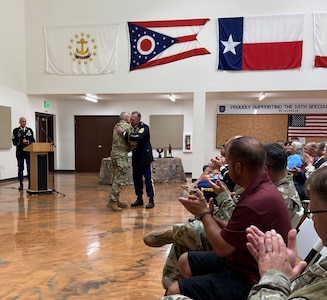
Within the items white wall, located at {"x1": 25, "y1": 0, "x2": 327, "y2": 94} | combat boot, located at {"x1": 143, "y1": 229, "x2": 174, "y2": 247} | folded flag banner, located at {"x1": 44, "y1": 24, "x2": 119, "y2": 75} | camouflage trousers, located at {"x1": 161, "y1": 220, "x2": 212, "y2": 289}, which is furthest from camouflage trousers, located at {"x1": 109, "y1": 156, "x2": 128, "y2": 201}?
folded flag banner, located at {"x1": 44, "y1": 24, "x2": 119, "y2": 75}

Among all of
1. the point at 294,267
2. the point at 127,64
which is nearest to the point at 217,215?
the point at 294,267

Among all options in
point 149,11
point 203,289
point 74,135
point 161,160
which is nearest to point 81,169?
point 74,135

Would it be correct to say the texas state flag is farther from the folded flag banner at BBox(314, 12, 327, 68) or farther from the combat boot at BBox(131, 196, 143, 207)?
the combat boot at BBox(131, 196, 143, 207)

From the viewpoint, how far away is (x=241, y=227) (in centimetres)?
115

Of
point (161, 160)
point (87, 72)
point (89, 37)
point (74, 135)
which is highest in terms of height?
point (89, 37)

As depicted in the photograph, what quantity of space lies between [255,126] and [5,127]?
7267mm

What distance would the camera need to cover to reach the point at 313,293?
26.4 inches

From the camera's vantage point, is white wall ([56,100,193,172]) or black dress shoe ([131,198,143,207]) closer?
black dress shoe ([131,198,143,207])

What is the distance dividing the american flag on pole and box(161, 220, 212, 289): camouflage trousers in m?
7.91

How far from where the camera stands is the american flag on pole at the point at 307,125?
327 inches

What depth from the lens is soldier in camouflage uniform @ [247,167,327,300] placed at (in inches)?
27.8

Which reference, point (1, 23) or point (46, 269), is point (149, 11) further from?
point (46, 269)

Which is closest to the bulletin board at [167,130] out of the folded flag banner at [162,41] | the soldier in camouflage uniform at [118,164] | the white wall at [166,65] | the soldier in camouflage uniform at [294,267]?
the white wall at [166,65]

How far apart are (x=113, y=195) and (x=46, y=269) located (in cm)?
209
